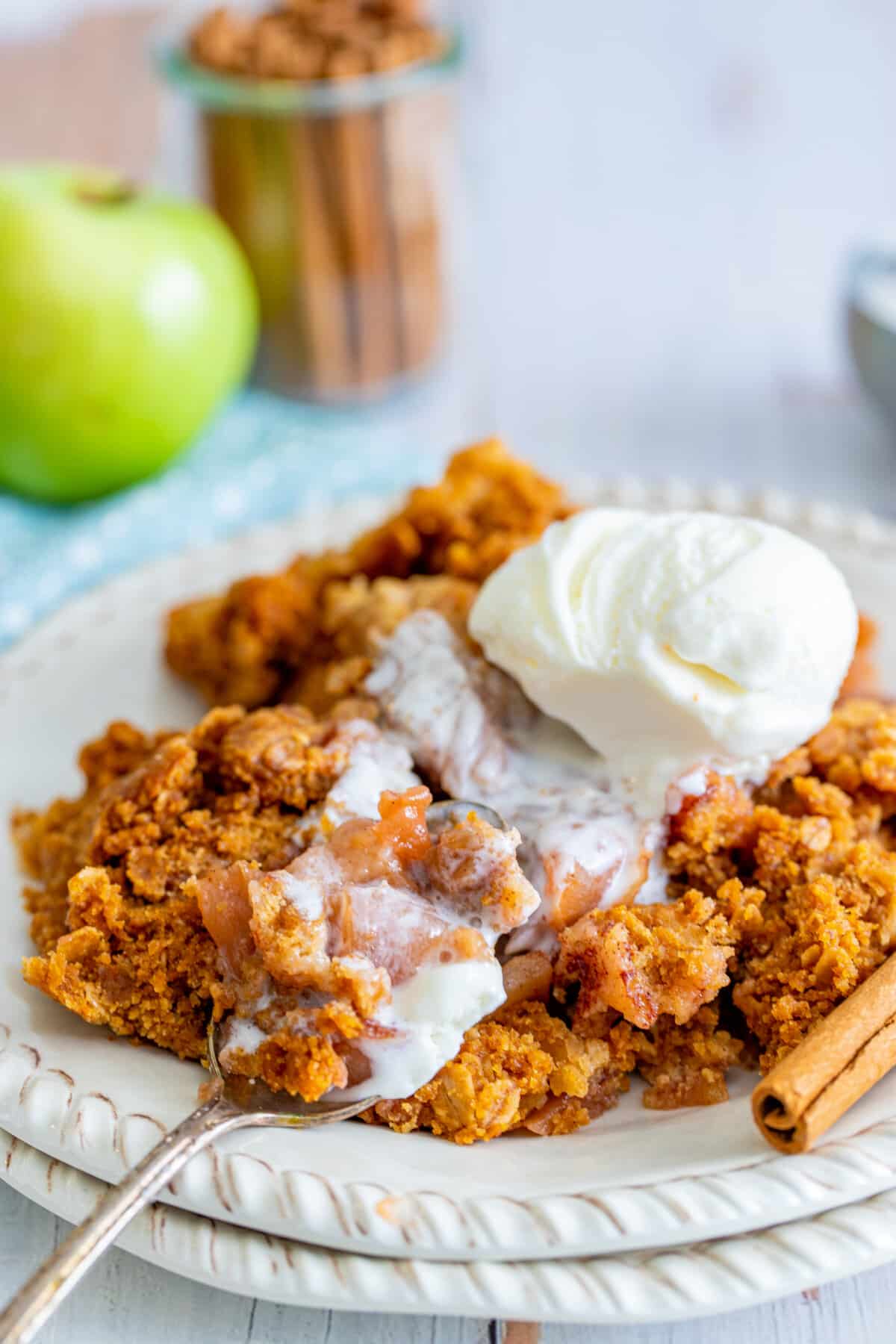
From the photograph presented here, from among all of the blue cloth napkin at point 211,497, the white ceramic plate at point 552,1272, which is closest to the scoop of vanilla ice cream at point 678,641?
the white ceramic plate at point 552,1272

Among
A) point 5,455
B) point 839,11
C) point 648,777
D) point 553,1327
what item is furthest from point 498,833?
point 839,11

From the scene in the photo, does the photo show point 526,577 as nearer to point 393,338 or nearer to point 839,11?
point 393,338

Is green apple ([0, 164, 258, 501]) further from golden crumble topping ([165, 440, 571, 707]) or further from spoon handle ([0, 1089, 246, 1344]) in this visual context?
spoon handle ([0, 1089, 246, 1344])

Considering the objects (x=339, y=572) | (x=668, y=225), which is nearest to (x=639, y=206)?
(x=668, y=225)

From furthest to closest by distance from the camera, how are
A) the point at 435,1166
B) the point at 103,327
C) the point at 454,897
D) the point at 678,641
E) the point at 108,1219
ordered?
the point at 103,327 < the point at 678,641 < the point at 454,897 < the point at 435,1166 < the point at 108,1219

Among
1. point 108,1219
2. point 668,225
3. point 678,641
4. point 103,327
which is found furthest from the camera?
point 668,225

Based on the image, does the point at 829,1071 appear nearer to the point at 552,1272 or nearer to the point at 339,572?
the point at 552,1272

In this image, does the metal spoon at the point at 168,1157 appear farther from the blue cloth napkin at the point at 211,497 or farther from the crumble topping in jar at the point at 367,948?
the blue cloth napkin at the point at 211,497
